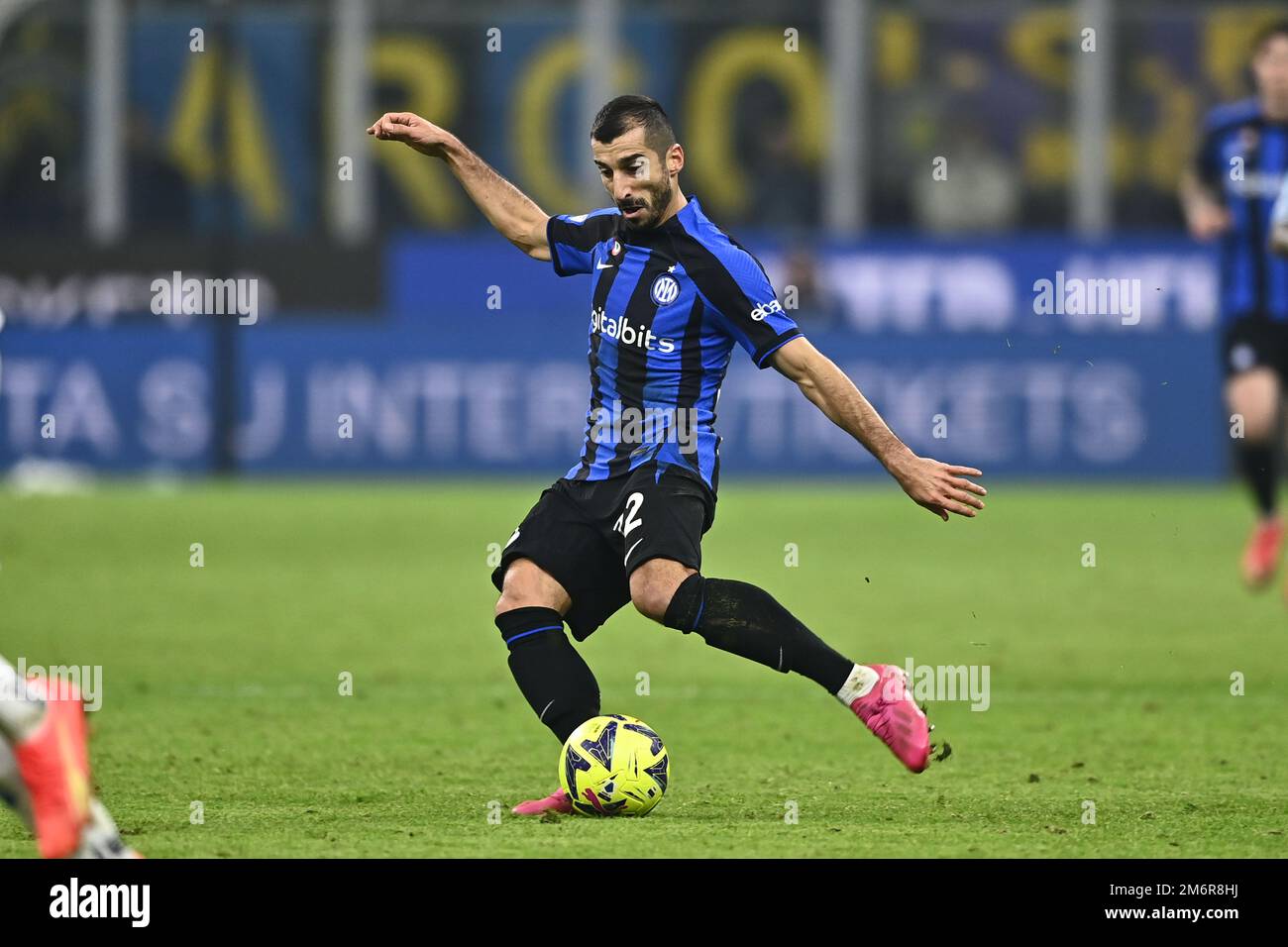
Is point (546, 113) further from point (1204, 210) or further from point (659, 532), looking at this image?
point (659, 532)

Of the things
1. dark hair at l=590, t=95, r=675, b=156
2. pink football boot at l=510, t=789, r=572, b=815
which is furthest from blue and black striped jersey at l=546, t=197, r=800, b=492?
pink football boot at l=510, t=789, r=572, b=815

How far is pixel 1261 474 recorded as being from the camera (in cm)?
1131

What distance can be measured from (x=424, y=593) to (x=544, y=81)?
14851mm

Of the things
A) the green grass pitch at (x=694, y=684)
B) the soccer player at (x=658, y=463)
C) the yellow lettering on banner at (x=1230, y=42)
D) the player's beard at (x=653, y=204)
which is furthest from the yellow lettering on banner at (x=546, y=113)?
the player's beard at (x=653, y=204)

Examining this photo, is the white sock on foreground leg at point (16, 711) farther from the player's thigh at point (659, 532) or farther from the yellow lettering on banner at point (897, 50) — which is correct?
the yellow lettering on banner at point (897, 50)

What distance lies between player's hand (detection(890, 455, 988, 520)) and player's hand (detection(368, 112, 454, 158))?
1.84 metres

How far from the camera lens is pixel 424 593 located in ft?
43.4

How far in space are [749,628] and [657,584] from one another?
0.28 meters

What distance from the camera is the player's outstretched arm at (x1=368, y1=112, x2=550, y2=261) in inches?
277

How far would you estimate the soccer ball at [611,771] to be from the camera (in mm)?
6289

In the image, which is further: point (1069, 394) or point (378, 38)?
point (378, 38)
